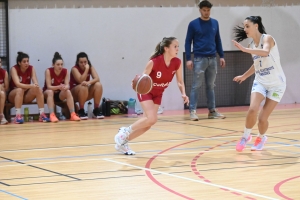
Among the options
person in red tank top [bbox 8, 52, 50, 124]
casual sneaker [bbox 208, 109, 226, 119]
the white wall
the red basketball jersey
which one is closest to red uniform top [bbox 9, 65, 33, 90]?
person in red tank top [bbox 8, 52, 50, 124]

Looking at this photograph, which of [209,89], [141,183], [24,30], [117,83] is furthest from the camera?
[117,83]

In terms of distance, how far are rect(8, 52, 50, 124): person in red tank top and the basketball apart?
489 centimetres

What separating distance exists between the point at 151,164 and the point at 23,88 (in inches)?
221

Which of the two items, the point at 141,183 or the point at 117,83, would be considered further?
the point at 117,83

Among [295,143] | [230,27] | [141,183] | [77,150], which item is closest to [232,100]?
[230,27]

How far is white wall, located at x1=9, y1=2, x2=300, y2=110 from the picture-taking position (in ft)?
42.7

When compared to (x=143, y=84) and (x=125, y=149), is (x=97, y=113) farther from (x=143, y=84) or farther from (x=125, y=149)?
(x=143, y=84)

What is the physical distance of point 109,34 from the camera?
44.9ft

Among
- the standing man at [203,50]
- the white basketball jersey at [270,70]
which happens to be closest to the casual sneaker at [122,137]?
the white basketball jersey at [270,70]

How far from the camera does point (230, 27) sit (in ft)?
48.8

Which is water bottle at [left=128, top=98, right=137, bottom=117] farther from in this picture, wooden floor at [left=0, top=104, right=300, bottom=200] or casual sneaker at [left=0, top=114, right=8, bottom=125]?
casual sneaker at [left=0, top=114, right=8, bottom=125]

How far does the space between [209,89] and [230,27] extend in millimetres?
3340

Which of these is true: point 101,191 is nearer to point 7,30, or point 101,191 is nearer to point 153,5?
point 7,30

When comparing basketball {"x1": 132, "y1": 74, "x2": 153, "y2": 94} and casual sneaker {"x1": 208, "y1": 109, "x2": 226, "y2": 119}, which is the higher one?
basketball {"x1": 132, "y1": 74, "x2": 153, "y2": 94}
